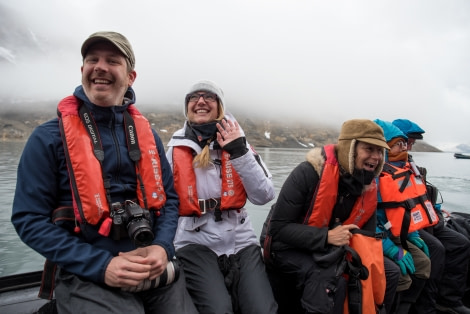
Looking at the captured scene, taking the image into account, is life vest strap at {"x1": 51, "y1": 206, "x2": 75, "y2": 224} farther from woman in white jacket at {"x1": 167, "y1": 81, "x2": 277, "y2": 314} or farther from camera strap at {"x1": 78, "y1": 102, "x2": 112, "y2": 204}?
woman in white jacket at {"x1": 167, "y1": 81, "x2": 277, "y2": 314}

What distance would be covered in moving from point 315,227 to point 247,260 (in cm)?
59

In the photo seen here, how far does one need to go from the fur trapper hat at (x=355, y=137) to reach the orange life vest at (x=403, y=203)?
0.78 metres

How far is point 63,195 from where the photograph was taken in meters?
1.60

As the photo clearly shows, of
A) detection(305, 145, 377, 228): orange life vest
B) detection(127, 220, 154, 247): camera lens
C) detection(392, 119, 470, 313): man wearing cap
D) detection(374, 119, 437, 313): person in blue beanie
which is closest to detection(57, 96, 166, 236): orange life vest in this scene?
detection(127, 220, 154, 247): camera lens

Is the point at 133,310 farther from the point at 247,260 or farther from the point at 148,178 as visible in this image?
Result: the point at 247,260

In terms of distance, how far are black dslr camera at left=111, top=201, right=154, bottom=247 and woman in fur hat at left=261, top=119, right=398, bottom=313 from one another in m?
1.16

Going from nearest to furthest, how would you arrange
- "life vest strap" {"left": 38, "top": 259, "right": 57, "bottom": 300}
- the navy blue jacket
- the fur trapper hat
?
the navy blue jacket → "life vest strap" {"left": 38, "top": 259, "right": 57, "bottom": 300} → the fur trapper hat

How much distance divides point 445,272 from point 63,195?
12.9 feet

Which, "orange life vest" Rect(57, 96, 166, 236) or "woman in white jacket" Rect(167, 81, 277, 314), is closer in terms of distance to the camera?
"orange life vest" Rect(57, 96, 166, 236)

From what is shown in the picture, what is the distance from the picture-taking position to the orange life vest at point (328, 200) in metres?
2.23

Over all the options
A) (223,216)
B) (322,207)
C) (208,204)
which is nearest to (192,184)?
(208,204)

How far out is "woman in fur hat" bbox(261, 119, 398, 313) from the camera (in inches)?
85.6

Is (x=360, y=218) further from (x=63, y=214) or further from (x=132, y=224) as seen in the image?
(x=63, y=214)

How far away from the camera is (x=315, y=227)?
7.29 feet
